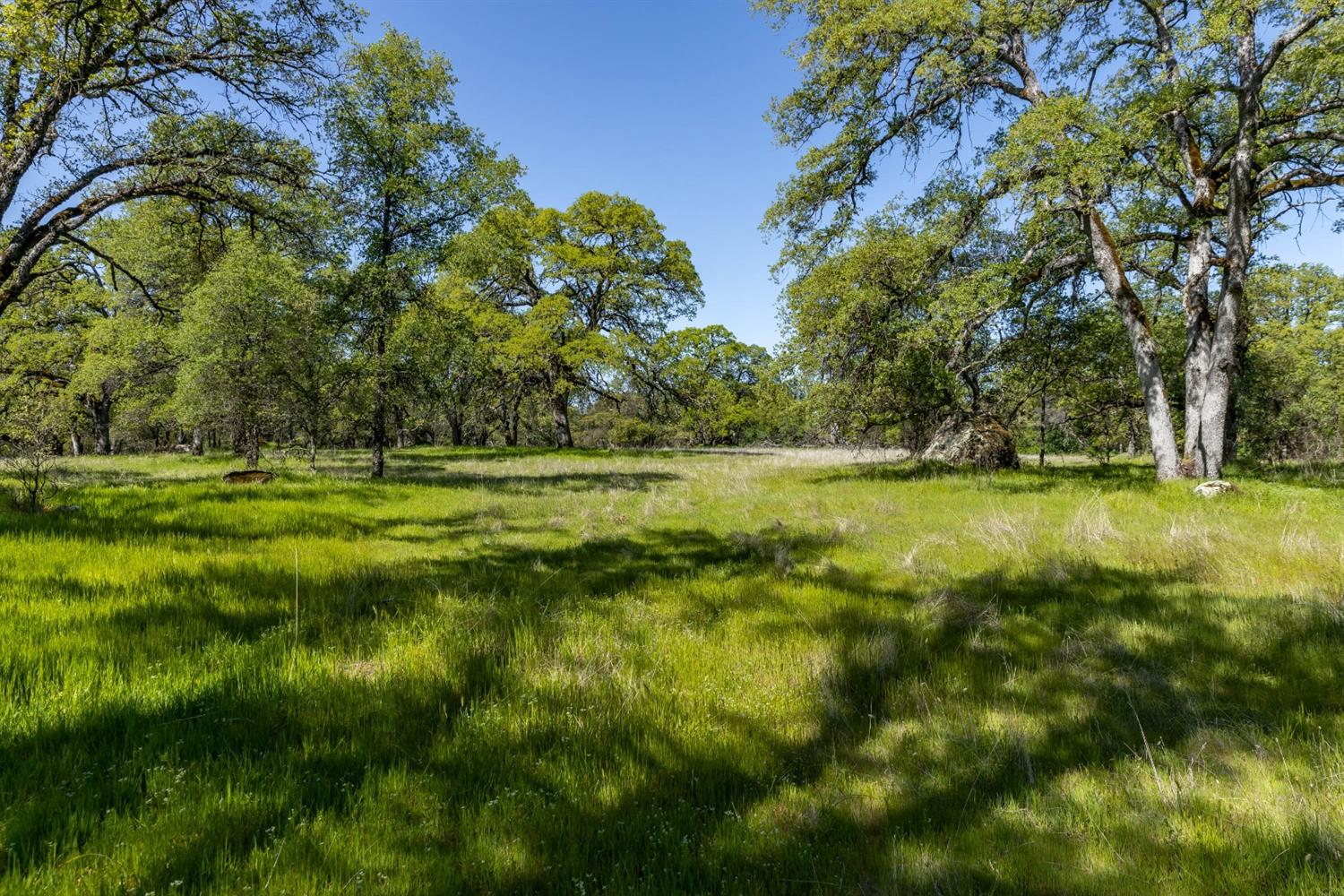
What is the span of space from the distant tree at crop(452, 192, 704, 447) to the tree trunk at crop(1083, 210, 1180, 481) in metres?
21.9

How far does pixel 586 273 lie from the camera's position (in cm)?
3219

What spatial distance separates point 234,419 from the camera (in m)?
17.5

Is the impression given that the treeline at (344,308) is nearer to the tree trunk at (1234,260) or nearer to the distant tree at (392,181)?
the distant tree at (392,181)

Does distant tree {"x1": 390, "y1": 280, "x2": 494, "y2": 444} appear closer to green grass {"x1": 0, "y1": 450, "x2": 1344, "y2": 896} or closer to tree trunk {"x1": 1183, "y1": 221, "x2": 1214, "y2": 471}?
green grass {"x1": 0, "y1": 450, "x2": 1344, "y2": 896}

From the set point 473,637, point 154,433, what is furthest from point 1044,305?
point 154,433

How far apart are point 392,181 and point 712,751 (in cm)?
1666

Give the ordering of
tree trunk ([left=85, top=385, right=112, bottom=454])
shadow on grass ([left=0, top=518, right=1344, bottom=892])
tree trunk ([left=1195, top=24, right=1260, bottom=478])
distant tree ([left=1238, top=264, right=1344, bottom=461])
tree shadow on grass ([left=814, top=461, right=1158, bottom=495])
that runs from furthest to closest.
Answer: tree trunk ([left=85, top=385, right=112, bottom=454]), distant tree ([left=1238, top=264, right=1344, bottom=461]), tree shadow on grass ([left=814, top=461, right=1158, bottom=495]), tree trunk ([left=1195, top=24, right=1260, bottom=478]), shadow on grass ([left=0, top=518, right=1344, bottom=892])

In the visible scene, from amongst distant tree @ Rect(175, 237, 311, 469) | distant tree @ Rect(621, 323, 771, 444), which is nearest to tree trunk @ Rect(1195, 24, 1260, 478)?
distant tree @ Rect(621, 323, 771, 444)

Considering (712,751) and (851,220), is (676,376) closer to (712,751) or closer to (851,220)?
(851,220)

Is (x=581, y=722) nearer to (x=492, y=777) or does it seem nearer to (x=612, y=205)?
(x=492, y=777)

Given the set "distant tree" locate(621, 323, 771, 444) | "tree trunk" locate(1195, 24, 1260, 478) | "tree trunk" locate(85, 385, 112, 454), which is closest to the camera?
"tree trunk" locate(1195, 24, 1260, 478)

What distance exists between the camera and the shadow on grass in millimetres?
1894

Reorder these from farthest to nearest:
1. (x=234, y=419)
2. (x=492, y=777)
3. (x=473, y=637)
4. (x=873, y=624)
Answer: (x=234, y=419)
(x=873, y=624)
(x=473, y=637)
(x=492, y=777)

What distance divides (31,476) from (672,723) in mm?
9852
